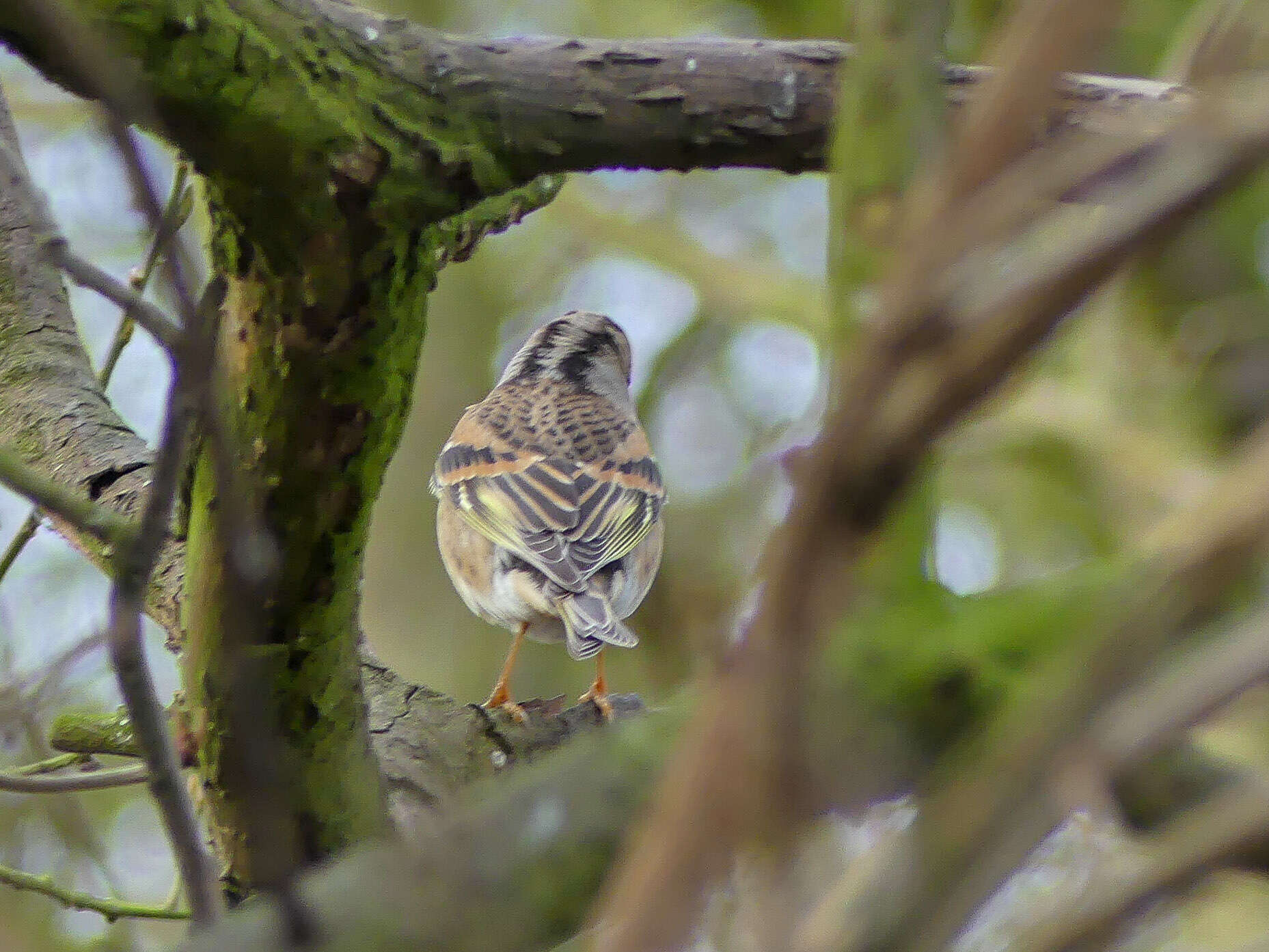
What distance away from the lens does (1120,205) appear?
985 millimetres

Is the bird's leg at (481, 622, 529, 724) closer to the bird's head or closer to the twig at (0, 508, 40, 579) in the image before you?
the twig at (0, 508, 40, 579)

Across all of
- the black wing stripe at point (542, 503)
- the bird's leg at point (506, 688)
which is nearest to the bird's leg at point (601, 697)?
the bird's leg at point (506, 688)

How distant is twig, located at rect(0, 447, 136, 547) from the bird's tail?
10.5ft

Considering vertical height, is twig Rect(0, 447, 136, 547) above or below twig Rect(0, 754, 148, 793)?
above

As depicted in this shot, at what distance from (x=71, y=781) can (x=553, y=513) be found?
118 inches

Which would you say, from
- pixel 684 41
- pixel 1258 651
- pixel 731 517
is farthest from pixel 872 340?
pixel 731 517

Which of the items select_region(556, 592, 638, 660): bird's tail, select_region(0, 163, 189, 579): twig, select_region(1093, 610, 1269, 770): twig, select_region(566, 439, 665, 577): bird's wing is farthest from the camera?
select_region(566, 439, 665, 577): bird's wing

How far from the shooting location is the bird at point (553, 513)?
223 inches

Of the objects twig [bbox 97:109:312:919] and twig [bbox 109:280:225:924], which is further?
twig [bbox 109:280:225:924]

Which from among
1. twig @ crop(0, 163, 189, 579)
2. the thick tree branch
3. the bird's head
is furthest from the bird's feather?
the thick tree branch

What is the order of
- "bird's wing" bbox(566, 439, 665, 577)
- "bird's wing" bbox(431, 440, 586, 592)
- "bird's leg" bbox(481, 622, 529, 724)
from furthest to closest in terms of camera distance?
"bird's wing" bbox(566, 439, 665, 577)
"bird's wing" bbox(431, 440, 586, 592)
"bird's leg" bbox(481, 622, 529, 724)

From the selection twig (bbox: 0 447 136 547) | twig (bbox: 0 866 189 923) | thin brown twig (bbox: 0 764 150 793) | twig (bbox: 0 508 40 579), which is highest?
twig (bbox: 0 508 40 579)

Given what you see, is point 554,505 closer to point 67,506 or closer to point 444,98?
point 444,98

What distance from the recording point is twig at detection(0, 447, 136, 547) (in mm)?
2012
